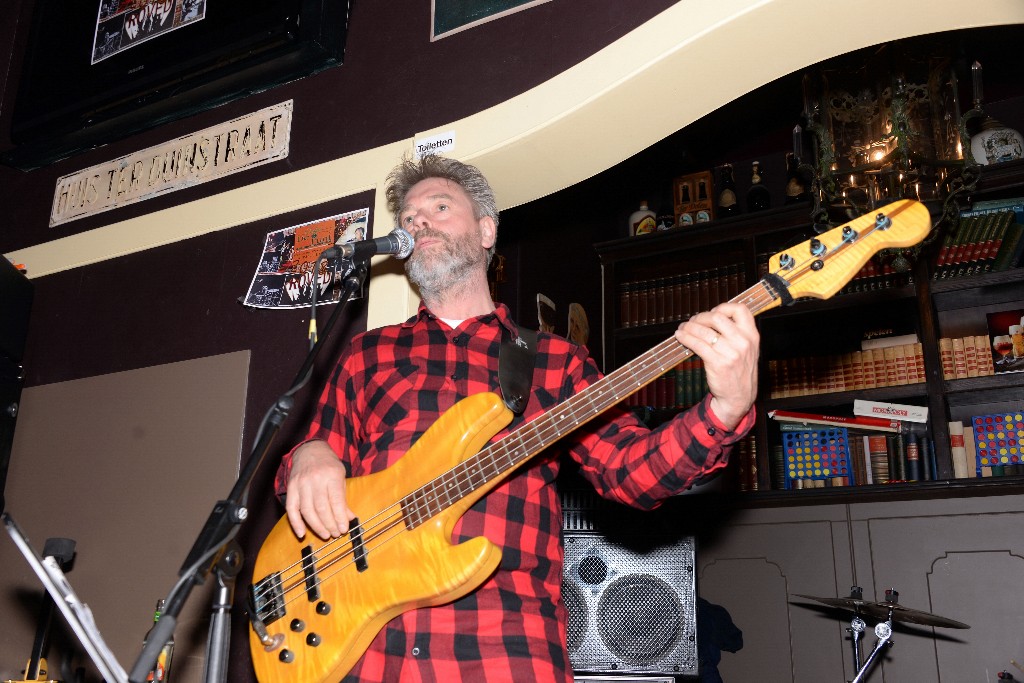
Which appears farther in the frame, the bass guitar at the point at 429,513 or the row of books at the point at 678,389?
the row of books at the point at 678,389

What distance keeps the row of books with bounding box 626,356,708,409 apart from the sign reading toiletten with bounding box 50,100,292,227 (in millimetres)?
2104

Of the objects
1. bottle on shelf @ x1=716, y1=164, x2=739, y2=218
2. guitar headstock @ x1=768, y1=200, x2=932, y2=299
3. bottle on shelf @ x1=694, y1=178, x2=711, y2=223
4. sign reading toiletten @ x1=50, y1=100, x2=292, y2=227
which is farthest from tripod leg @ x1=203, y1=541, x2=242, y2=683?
bottle on shelf @ x1=716, y1=164, x2=739, y2=218

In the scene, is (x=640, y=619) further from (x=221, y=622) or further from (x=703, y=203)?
(x=703, y=203)

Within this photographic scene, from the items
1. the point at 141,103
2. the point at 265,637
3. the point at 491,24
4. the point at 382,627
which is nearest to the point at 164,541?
the point at 265,637

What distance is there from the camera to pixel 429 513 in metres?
1.46

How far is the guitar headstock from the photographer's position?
137 centimetres

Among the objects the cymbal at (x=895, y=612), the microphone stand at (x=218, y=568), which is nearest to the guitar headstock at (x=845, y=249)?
the microphone stand at (x=218, y=568)

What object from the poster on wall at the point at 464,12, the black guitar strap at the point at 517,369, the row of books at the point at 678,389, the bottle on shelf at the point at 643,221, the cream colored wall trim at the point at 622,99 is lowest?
the black guitar strap at the point at 517,369

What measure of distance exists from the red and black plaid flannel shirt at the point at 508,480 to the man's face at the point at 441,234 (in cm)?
10

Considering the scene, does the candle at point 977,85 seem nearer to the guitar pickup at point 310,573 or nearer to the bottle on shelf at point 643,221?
the bottle on shelf at point 643,221

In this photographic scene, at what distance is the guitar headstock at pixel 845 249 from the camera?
1.37 meters

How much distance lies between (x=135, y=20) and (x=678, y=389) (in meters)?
2.70

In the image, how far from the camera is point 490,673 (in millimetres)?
1408

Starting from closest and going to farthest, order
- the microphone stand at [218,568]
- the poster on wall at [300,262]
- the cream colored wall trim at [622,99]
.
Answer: the microphone stand at [218,568]
the cream colored wall trim at [622,99]
the poster on wall at [300,262]
